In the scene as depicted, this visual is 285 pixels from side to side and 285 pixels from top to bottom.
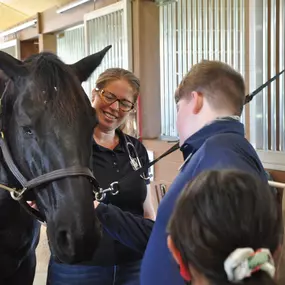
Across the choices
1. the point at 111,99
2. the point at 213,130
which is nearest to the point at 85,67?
the point at 111,99

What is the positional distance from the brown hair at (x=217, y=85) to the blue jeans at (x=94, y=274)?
64 cm

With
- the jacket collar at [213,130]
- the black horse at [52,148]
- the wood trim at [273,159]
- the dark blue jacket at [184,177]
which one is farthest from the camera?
the wood trim at [273,159]

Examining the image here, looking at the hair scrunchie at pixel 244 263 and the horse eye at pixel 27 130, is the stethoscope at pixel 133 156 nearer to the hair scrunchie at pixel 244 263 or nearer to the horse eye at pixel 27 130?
the horse eye at pixel 27 130

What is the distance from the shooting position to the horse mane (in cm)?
119

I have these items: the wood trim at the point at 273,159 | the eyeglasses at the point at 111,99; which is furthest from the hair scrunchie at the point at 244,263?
the wood trim at the point at 273,159

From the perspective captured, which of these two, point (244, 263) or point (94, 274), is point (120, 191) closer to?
point (94, 274)

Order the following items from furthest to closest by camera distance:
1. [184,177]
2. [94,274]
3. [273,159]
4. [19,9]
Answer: [19,9] < [273,159] < [94,274] < [184,177]

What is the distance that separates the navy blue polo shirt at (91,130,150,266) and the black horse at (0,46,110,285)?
210mm

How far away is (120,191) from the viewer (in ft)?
4.81

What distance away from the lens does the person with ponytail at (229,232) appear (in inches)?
22.6

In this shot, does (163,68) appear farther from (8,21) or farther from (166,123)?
(8,21)

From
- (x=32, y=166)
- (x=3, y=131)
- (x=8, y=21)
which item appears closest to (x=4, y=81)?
(x=3, y=131)

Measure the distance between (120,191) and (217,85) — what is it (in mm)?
545

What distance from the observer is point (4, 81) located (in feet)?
4.47
